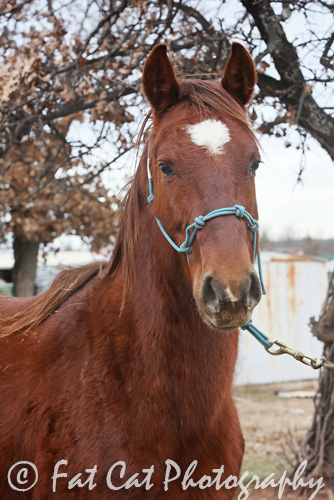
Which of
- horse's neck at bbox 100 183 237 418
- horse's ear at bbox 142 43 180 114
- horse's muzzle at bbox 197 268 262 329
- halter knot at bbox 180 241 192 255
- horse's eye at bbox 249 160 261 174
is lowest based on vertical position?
horse's neck at bbox 100 183 237 418

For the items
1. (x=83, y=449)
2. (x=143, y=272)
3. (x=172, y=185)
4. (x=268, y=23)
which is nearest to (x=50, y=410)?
(x=83, y=449)

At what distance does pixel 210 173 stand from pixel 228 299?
57 cm

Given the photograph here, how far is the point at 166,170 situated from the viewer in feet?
7.07

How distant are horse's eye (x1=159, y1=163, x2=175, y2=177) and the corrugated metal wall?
994cm

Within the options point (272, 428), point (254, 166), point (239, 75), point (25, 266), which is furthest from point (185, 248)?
point (25, 266)

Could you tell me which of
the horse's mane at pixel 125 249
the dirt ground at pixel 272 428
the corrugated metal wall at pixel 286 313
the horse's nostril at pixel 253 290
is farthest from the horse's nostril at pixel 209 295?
the corrugated metal wall at pixel 286 313

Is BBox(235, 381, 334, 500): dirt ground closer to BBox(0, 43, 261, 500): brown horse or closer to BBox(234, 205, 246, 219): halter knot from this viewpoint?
BBox(0, 43, 261, 500): brown horse

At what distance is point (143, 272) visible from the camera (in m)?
2.48

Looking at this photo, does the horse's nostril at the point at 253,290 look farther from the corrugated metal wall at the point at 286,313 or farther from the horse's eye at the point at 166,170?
the corrugated metal wall at the point at 286,313

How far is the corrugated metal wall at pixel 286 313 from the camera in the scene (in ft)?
38.4

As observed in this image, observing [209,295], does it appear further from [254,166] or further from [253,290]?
[254,166]

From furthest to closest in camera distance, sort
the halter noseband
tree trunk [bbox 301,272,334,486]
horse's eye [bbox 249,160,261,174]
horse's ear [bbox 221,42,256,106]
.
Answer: tree trunk [bbox 301,272,334,486], horse's ear [bbox 221,42,256,106], horse's eye [bbox 249,160,261,174], the halter noseband

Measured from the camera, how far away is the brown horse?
6.90 feet

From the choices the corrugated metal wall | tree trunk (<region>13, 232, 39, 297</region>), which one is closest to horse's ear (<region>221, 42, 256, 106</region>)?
the corrugated metal wall
